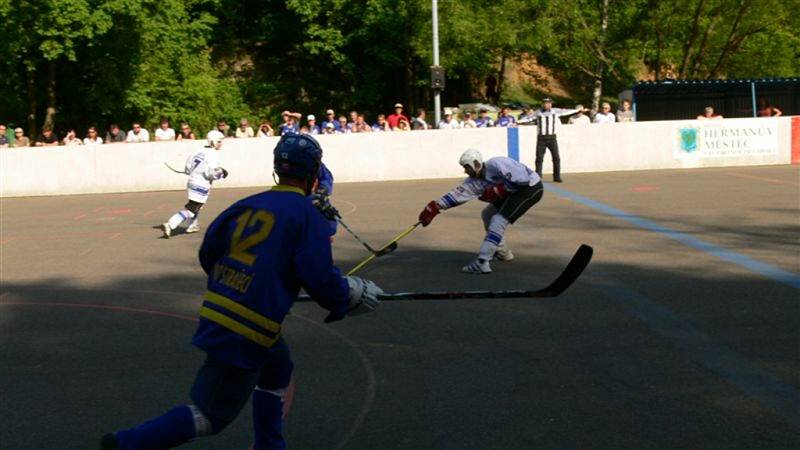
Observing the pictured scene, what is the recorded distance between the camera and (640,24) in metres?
34.8

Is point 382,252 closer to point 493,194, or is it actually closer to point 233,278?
point 493,194

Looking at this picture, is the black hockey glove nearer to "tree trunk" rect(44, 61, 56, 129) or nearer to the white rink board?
the white rink board

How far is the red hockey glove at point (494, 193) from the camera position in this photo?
10.1 meters

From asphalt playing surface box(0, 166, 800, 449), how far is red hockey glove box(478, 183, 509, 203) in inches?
29.9

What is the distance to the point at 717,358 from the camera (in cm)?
643

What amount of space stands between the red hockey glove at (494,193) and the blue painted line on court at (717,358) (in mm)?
1934

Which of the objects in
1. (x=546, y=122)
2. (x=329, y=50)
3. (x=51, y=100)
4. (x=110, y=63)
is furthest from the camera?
(x=329, y=50)

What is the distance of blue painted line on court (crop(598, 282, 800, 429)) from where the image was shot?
5523mm

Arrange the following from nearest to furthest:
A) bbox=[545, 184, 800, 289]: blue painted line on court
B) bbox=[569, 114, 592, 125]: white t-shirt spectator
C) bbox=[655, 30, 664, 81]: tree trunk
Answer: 1. bbox=[545, 184, 800, 289]: blue painted line on court
2. bbox=[569, 114, 592, 125]: white t-shirt spectator
3. bbox=[655, 30, 664, 81]: tree trunk

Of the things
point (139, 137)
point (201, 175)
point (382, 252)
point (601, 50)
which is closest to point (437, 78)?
point (139, 137)

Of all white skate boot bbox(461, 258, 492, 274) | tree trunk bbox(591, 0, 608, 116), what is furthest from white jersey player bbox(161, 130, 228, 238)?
tree trunk bbox(591, 0, 608, 116)

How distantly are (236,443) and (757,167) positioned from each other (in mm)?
19354

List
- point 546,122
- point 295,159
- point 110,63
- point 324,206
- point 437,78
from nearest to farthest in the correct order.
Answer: point 295,159 < point 324,206 < point 546,122 < point 437,78 < point 110,63

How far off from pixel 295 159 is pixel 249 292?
592 mm
